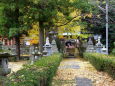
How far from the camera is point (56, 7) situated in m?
19.5

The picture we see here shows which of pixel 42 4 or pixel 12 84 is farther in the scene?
pixel 42 4

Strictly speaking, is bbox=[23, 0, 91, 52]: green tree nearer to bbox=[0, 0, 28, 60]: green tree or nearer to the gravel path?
bbox=[0, 0, 28, 60]: green tree

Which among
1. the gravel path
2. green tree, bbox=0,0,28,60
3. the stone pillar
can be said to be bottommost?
the gravel path

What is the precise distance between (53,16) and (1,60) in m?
13.8

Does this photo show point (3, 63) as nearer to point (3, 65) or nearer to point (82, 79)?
point (3, 65)

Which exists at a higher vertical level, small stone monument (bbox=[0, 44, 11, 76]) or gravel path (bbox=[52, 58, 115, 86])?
small stone monument (bbox=[0, 44, 11, 76])

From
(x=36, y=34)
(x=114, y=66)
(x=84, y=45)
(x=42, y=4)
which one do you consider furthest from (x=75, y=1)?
(x=114, y=66)

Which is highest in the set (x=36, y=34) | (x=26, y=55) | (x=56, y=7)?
(x=56, y=7)

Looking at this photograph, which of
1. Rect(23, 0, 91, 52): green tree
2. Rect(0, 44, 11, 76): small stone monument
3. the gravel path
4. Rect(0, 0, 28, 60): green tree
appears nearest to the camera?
Rect(0, 44, 11, 76): small stone monument

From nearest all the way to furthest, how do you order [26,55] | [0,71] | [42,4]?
1. [0,71]
2. [42,4]
3. [26,55]

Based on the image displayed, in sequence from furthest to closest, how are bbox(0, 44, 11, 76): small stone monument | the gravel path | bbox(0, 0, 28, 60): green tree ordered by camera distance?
bbox(0, 0, 28, 60): green tree
the gravel path
bbox(0, 44, 11, 76): small stone monument

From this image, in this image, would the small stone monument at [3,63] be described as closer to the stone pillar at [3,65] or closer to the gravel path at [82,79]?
the stone pillar at [3,65]

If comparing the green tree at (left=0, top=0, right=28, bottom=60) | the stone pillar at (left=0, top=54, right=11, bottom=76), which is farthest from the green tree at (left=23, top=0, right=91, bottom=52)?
the stone pillar at (left=0, top=54, right=11, bottom=76)

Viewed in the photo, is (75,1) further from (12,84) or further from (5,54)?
(12,84)
